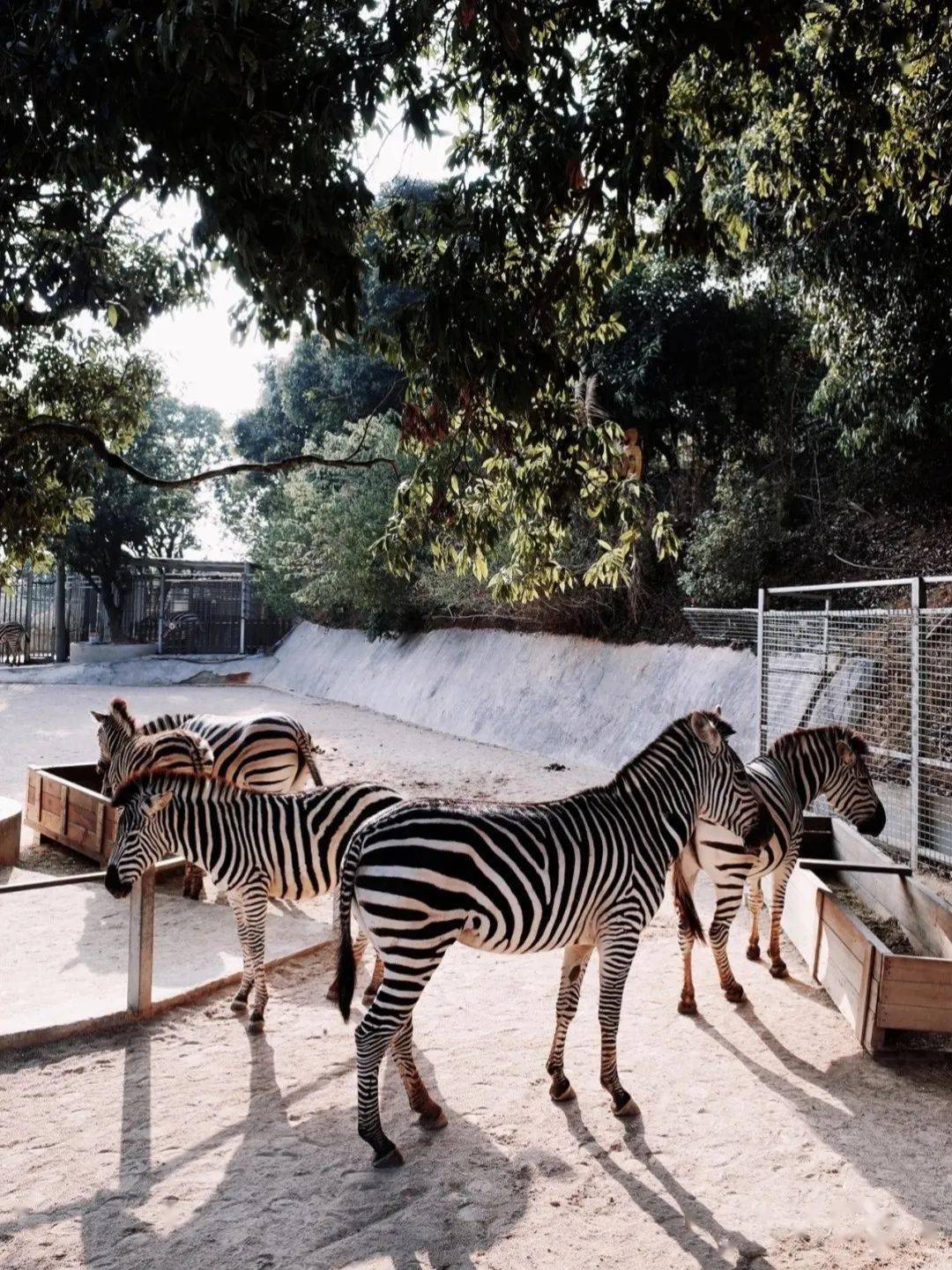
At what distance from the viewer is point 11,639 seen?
26078 millimetres

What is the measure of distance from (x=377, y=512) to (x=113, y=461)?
505 inches

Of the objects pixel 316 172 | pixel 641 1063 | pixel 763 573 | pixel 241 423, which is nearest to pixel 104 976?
pixel 641 1063

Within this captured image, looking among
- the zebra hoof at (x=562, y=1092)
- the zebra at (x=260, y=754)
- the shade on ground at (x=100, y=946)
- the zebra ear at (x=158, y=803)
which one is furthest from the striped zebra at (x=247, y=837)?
the zebra at (x=260, y=754)

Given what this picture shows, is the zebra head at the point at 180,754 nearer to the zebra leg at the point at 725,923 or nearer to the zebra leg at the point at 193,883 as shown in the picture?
the zebra leg at the point at 193,883

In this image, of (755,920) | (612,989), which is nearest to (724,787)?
(612,989)

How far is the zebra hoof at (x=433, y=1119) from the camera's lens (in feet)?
12.0

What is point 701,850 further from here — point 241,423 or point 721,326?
point 241,423

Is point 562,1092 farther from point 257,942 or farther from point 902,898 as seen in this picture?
point 902,898

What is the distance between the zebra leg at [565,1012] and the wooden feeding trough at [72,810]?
4.07 meters

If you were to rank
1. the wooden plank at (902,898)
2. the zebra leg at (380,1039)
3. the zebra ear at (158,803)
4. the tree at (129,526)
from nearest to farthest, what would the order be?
the zebra leg at (380,1039) < the zebra ear at (158,803) < the wooden plank at (902,898) < the tree at (129,526)

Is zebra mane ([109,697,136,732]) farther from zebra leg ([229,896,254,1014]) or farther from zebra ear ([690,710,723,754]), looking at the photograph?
zebra ear ([690,710,723,754])

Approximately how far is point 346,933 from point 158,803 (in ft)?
5.21

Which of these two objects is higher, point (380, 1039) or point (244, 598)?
point (244, 598)

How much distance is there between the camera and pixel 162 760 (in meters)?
6.19
